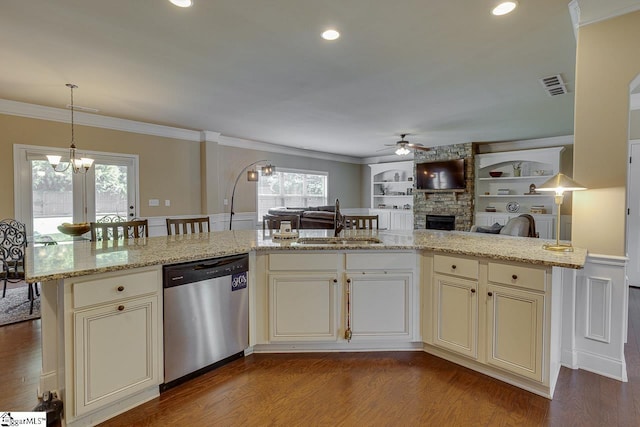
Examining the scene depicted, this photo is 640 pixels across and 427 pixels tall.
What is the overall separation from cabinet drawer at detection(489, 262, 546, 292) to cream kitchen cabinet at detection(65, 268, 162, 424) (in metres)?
2.18

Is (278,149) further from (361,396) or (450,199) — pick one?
(361,396)

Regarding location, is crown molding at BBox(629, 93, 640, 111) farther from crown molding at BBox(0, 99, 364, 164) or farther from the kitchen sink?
crown molding at BBox(0, 99, 364, 164)

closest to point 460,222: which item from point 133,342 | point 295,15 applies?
point 295,15

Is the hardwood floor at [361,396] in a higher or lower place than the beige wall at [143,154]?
lower

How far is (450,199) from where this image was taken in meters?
8.19

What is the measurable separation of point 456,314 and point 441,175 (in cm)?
631

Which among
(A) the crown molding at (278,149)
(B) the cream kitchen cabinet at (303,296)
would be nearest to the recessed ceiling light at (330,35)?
(B) the cream kitchen cabinet at (303,296)

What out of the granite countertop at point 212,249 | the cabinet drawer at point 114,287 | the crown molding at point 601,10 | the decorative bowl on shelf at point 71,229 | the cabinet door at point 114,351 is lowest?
the cabinet door at point 114,351

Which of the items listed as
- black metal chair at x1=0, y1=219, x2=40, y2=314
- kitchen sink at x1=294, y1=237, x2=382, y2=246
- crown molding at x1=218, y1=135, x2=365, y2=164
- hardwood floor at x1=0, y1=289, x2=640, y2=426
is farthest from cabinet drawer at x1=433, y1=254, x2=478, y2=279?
crown molding at x1=218, y1=135, x2=365, y2=164

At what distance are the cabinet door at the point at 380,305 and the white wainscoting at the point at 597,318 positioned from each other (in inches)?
45.0

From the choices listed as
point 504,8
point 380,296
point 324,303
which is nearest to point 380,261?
point 380,296

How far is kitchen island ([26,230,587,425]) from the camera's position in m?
1.81

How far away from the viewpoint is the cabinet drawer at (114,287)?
175 centimetres

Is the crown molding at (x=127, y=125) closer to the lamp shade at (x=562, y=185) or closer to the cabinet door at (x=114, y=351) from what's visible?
the cabinet door at (x=114, y=351)
